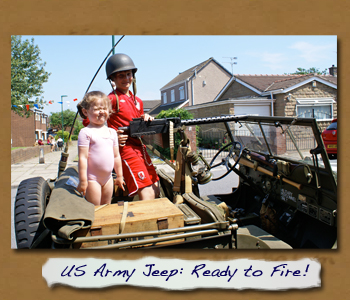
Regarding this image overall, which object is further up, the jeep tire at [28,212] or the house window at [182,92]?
the house window at [182,92]

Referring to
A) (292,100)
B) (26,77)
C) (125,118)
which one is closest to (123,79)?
(125,118)

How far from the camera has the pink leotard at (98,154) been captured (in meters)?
2.28

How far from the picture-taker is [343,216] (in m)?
1.88

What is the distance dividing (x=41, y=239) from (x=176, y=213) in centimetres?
92

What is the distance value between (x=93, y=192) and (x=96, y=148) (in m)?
0.36

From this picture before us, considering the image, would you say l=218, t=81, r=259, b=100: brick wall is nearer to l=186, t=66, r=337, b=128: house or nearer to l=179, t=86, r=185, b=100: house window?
l=186, t=66, r=337, b=128: house

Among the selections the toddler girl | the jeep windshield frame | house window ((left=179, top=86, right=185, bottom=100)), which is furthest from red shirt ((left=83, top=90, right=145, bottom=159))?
house window ((left=179, top=86, right=185, bottom=100))

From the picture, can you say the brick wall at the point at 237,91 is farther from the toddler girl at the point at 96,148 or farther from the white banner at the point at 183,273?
the white banner at the point at 183,273

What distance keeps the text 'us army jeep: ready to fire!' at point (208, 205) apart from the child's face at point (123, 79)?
1.46 feet

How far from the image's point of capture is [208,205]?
2219 millimetres

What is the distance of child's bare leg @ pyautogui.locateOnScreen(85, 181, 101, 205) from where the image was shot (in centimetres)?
235

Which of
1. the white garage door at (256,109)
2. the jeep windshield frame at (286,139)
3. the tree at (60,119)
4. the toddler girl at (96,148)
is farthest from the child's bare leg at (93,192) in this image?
the tree at (60,119)

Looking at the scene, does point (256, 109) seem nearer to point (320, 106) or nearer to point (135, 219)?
point (320, 106)

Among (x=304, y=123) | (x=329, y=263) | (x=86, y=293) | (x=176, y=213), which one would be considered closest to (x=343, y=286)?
(x=329, y=263)
